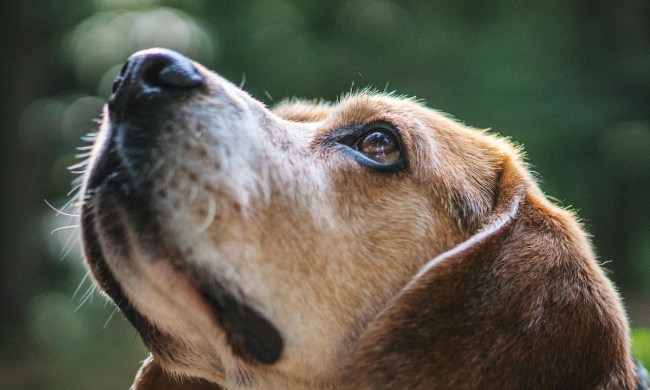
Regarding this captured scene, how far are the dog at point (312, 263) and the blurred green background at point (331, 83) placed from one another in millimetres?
6763

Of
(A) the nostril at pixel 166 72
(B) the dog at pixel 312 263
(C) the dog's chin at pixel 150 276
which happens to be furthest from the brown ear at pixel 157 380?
(A) the nostril at pixel 166 72

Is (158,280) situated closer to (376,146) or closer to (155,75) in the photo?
(155,75)

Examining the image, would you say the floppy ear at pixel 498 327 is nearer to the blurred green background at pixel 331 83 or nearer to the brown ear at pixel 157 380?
the brown ear at pixel 157 380

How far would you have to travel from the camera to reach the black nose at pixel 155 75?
306 centimetres

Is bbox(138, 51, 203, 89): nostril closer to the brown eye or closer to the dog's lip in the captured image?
the dog's lip

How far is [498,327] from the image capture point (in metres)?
2.93

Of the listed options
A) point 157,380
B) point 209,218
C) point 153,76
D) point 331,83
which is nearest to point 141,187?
point 209,218

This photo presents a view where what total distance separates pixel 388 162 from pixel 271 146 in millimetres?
536

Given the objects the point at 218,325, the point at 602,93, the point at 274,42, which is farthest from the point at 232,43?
the point at 218,325

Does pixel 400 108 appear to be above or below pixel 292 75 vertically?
above

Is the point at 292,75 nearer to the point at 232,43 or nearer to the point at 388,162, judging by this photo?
the point at 232,43

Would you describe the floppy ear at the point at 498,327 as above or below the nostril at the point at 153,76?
below

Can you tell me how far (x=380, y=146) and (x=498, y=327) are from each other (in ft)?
3.37

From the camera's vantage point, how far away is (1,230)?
511 inches
